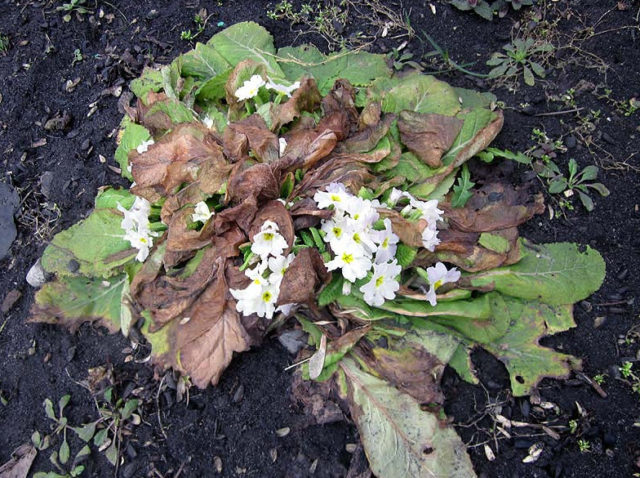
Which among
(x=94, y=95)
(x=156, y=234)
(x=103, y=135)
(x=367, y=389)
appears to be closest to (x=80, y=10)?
(x=94, y=95)

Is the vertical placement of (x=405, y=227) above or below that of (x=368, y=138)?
below

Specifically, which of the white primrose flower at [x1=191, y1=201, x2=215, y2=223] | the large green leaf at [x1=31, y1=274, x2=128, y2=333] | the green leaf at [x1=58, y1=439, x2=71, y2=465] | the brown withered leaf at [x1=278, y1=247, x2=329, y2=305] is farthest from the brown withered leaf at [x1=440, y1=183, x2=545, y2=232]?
the green leaf at [x1=58, y1=439, x2=71, y2=465]

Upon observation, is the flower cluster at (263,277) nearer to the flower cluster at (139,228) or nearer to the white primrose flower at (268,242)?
the white primrose flower at (268,242)

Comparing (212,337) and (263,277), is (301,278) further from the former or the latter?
(212,337)

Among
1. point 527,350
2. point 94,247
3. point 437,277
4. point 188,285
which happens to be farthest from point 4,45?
point 527,350

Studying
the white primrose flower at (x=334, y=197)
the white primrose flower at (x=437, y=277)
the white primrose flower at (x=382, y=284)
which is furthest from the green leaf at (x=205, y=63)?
the white primrose flower at (x=437, y=277)

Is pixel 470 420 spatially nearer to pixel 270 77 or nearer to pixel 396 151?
pixel 396 151
